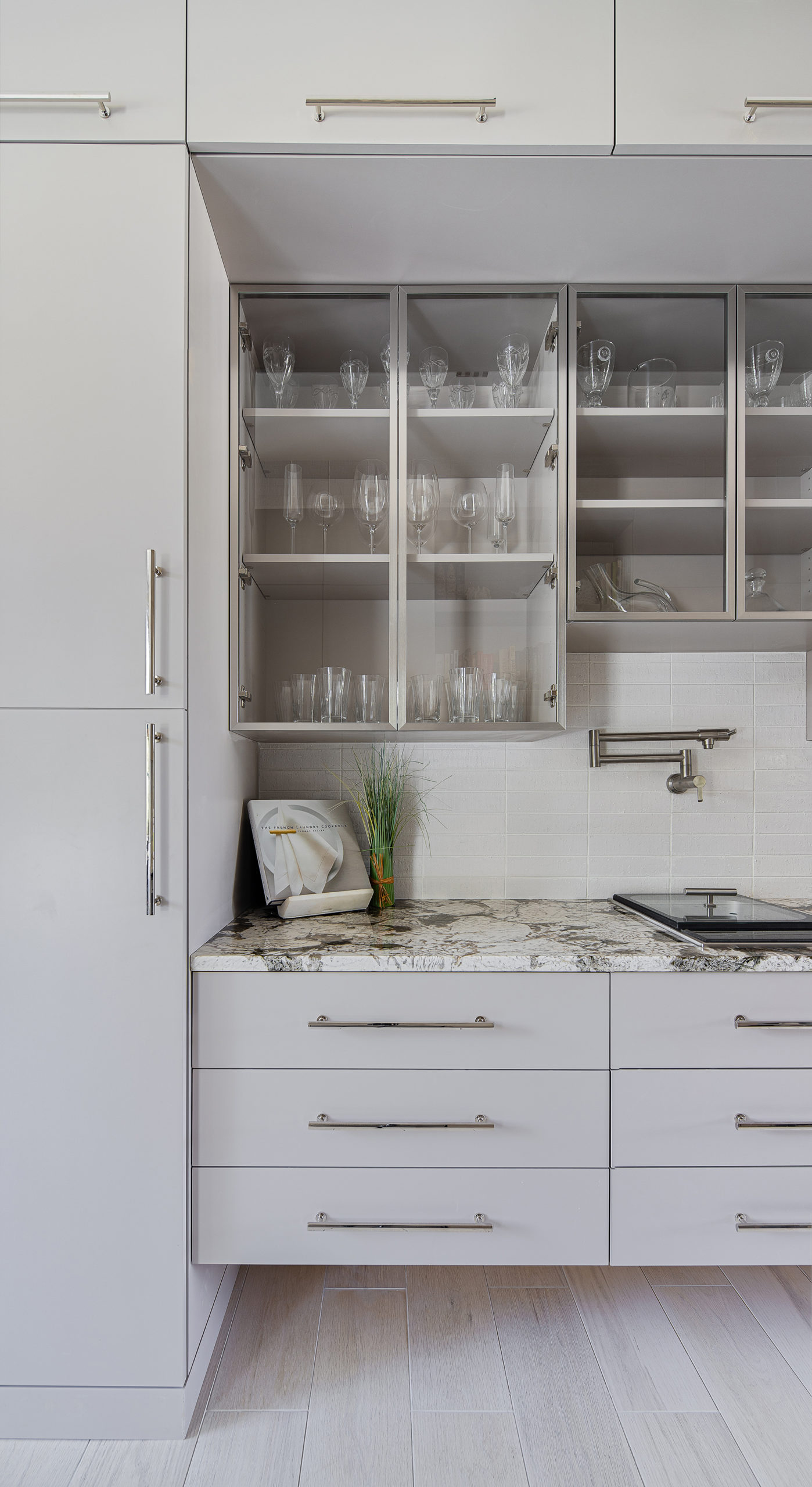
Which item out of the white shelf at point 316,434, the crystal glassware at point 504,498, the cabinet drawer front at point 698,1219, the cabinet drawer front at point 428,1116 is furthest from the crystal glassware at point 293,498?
the cabinet drawer front at point 698,1219

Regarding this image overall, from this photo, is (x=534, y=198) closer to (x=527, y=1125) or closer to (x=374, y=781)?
(x=374, y=781)

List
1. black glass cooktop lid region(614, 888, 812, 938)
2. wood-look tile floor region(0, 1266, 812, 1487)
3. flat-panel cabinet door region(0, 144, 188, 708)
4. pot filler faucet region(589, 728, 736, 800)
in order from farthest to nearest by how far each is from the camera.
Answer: pot filler faucet region(589, 728, 736, 800)
black glass cooktop lid region(614, 888, 812, 938)
flat-panel cabinet door region(0, 144, 188, 708)
wood-look tile floor region(0, 1266, 812, 1487)

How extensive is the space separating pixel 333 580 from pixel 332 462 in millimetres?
271

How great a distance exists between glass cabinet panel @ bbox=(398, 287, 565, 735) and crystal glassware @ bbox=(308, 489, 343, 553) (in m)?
0.15

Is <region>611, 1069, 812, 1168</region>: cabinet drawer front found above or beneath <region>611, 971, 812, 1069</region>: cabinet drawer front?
beneath

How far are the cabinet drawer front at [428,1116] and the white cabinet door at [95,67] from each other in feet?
5.71

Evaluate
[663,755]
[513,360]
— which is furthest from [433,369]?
[663,755]

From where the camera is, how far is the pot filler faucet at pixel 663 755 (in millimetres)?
2051

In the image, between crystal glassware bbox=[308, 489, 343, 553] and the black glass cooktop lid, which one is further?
crystal glassware bbox=[308, 489, 343, 553]

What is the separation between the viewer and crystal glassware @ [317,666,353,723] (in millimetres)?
1751

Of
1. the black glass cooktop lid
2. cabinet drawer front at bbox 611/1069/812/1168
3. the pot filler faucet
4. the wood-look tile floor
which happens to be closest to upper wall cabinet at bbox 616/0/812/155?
Answer: the pot filler faucet

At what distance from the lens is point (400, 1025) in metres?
1.43

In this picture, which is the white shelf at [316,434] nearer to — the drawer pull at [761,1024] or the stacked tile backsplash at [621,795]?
the stacked tile backsplash at [621,795]

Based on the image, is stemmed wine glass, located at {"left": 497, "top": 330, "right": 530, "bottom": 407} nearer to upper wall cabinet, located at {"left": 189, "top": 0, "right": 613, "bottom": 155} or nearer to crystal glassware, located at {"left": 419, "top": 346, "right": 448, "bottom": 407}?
crystal glassware, located at {"left": 419, "top": 346, "right": 448, "bottom": 407}
